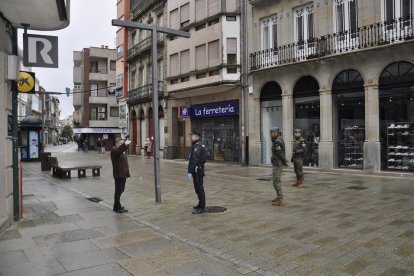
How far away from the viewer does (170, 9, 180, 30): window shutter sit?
1028 inches

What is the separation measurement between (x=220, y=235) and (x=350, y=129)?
12.1 metres

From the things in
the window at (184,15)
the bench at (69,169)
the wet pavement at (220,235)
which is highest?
the window at (184,15)

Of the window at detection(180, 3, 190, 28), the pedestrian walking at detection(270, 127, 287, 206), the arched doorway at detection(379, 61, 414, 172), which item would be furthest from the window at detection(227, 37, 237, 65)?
the pedestrian walking at detection(270, 127, 287, 206)

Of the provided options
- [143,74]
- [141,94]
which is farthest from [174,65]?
[143,74]

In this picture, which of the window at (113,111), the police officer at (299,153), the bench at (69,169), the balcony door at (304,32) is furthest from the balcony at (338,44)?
the window at (113,111)

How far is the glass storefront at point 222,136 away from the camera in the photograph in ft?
73.9

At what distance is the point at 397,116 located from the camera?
15164mm

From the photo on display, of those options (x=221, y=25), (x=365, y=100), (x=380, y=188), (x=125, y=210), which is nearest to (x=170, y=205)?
(x=125, y=210)

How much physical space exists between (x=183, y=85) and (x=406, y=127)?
14.0 m

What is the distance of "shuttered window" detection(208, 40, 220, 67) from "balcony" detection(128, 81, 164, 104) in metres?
6.73

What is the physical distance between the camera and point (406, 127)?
14.9 meters

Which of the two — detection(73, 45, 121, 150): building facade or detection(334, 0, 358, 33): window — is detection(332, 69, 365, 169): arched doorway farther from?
detection(73, 45, 121, 150): building facade

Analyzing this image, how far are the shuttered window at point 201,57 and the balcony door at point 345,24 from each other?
861 cm

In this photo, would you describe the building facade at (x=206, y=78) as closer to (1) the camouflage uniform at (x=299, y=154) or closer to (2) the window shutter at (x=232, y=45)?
(2) the window shutter at (x=232, y=45)
